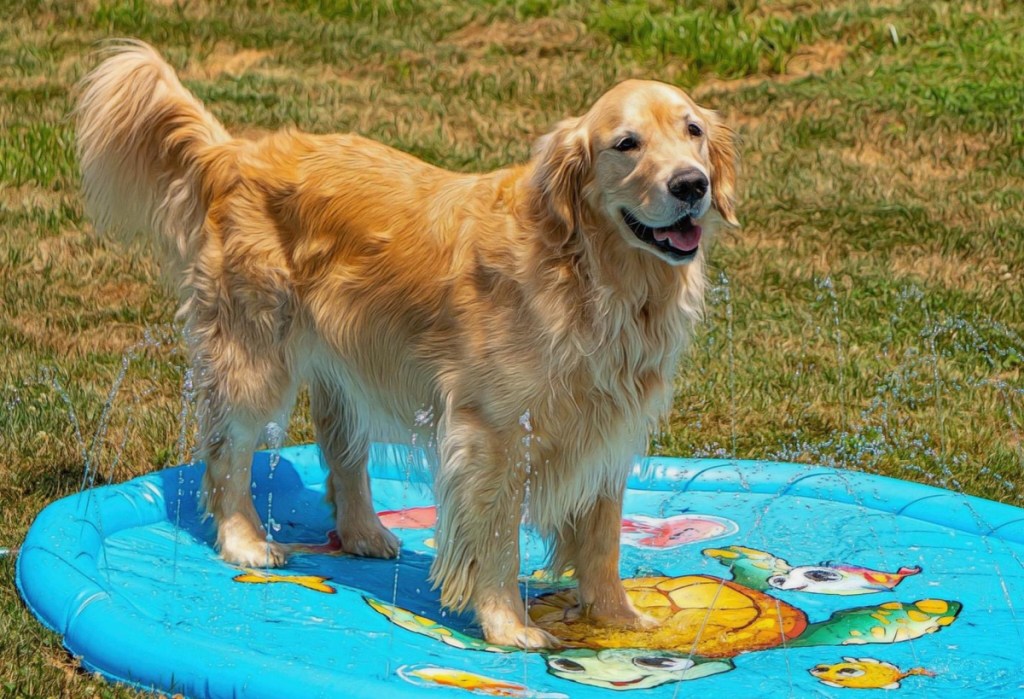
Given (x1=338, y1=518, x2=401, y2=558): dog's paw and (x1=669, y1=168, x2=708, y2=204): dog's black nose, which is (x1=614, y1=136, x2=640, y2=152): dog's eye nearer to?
(x1=669, y1=168, x2=708, y2=204): dog's black nose

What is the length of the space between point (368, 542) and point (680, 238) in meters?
1.86

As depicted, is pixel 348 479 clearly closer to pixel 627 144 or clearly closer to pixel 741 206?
pixel 627 144

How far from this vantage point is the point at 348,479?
534cm

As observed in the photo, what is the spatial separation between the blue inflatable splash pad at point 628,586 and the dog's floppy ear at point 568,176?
47.4 inches

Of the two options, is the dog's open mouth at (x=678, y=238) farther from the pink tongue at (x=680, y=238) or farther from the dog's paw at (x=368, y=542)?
the dog's paw at (x=368, y=542)

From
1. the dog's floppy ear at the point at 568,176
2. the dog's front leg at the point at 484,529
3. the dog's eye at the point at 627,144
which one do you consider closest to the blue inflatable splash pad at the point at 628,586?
the dog's front leg at the point at 484,529

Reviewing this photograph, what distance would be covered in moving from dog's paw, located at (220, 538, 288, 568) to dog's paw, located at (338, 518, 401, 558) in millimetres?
271

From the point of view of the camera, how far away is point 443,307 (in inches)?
180

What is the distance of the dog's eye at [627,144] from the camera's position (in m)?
4.16

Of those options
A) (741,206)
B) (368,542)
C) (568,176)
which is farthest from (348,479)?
(741,206)

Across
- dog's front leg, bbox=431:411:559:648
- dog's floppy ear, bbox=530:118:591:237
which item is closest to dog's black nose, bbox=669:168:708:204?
dog's floppy ear, bbox=530:118:591:237

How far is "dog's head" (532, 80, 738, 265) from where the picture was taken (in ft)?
13.3

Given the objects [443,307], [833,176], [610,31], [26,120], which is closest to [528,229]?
[443,307]

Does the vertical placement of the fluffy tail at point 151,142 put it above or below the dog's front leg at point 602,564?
above
